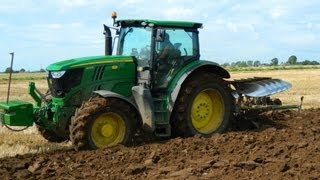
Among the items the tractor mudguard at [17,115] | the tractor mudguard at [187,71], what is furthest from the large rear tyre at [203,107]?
the tractor mudguard at [17,115]

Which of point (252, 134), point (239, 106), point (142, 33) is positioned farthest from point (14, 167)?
point (239, 106)

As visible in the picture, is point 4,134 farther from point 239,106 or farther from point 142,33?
point 239,106

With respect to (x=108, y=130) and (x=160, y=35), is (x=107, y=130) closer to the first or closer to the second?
(x=108, y=130)

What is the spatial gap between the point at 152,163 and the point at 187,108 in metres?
2.57

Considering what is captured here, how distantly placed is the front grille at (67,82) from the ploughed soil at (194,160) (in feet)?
3.86

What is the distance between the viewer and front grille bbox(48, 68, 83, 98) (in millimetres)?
9086

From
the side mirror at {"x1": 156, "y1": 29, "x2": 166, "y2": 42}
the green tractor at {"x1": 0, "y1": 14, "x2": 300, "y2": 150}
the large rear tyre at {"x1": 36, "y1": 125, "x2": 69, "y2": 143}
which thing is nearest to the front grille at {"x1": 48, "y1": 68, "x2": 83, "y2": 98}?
the green tractor at {"x1": 0, "y1": 14, "x2": 300, "y2": 150}

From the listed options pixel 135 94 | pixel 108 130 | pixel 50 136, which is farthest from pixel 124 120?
pixel 50 136

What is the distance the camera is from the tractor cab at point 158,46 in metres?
9.57

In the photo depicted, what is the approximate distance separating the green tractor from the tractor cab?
0.05 feet

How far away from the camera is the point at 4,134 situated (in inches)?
450

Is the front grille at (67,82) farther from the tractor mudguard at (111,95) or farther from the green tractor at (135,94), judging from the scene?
the tractor mudguard at (111,95)

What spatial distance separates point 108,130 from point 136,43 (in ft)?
6.40

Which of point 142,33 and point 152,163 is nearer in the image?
point 152,163
